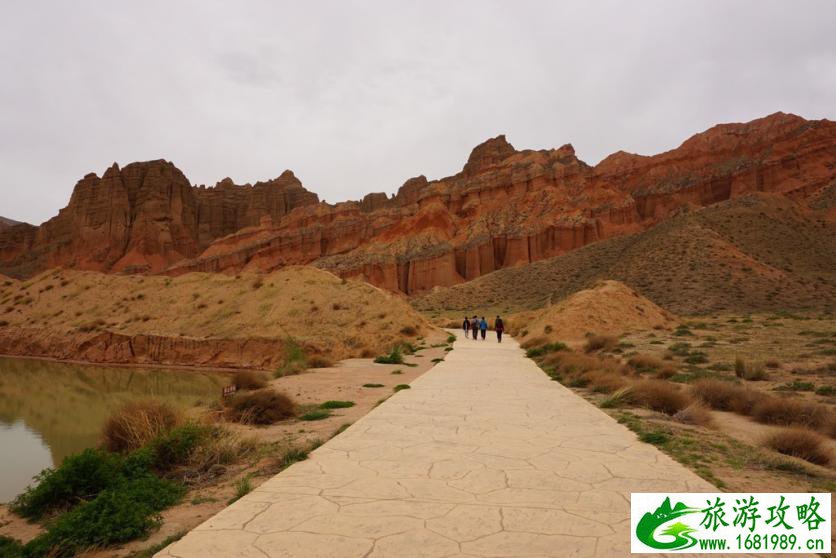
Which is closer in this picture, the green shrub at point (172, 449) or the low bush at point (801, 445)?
the green shrub at point (172, 449)

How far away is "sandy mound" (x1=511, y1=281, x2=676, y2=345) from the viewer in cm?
3072

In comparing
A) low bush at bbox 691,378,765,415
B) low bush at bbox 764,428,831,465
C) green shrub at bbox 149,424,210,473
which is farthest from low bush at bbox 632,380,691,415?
green shrub at bbox 149,424,210,473

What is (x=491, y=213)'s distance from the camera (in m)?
99.5

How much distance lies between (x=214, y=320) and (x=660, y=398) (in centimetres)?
2641

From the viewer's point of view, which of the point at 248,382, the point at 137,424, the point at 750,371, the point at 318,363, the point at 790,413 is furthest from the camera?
the point at 318,363

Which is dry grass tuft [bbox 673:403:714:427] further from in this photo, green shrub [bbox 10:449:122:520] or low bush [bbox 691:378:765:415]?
green shrub [bbox 10:449:122:520]

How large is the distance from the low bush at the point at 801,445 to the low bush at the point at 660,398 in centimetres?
245

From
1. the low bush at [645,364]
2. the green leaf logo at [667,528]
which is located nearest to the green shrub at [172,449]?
the green leaf logo at [667,528]

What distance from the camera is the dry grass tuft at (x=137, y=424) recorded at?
732 cm

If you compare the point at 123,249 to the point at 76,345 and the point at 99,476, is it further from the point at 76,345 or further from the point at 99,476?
the point at 99,476

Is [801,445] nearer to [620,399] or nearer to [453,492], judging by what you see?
[620,399]

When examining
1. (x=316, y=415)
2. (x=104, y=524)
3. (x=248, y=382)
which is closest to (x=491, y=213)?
(x=248, y=382)

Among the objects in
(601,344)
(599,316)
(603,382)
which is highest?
(599,316)

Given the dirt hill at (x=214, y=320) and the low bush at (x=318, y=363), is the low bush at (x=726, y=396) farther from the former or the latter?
the dirt hill at (x=214, y=320)
